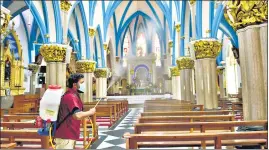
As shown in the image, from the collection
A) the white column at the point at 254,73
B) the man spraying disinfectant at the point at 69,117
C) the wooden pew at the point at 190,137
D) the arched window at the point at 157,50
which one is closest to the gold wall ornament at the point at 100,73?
the arched window at the point at 157,50

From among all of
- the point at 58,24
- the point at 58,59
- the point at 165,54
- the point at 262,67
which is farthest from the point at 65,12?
the point at 165,54

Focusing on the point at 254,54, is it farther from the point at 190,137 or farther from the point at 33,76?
the point at 33,76

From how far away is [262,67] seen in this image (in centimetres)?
462

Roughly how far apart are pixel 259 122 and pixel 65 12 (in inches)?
454

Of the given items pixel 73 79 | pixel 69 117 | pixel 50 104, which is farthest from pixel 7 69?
pixel 50 104

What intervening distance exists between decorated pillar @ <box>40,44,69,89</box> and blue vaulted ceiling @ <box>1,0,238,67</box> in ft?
1.74

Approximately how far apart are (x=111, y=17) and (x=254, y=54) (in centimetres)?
2253

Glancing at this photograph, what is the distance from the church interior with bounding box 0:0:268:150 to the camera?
4164 millimetres

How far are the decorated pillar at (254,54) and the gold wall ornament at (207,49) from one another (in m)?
5.36

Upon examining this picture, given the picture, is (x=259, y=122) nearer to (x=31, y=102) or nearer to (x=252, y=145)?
(x=252, y=145)

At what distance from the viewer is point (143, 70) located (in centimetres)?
3591

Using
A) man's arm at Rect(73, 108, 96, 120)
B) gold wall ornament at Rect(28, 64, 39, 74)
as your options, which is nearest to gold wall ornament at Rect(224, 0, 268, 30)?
man's arm at Rect(73, 108, 96, 120)

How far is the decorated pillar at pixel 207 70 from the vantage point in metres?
10.2

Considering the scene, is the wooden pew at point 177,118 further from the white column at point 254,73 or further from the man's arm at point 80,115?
the man's arm at point 80,115
